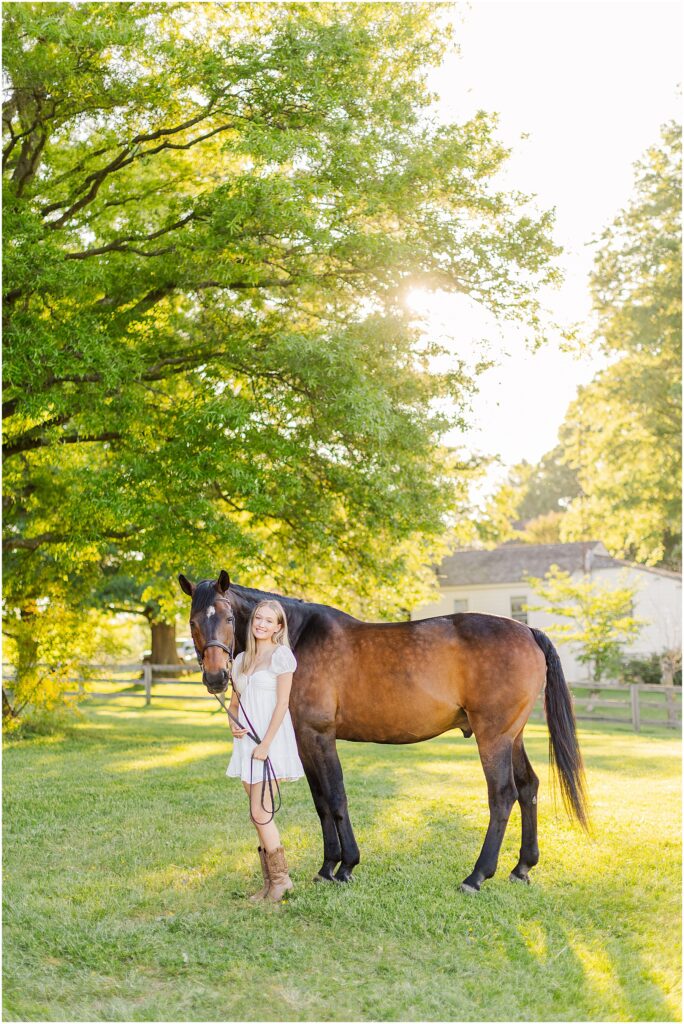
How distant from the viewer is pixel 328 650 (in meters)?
6.18

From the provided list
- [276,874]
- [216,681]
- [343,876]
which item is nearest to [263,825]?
[276,874]

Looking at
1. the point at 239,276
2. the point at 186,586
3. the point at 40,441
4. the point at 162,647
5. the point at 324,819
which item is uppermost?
the point at 239,276

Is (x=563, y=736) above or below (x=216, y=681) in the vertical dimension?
below

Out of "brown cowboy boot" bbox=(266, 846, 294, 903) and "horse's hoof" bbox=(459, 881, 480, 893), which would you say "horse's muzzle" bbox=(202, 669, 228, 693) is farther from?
"horse's hoof" bbox=(459, 881, 480, 893)

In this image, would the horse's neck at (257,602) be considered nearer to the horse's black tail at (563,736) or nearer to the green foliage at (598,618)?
the horse's black tail at (563,736)

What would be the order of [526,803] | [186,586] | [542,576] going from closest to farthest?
[186,586] → [526,803] → [542,576]

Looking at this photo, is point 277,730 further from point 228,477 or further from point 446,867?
point 228,477

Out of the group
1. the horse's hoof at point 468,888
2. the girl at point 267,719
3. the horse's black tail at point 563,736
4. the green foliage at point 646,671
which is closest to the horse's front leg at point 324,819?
the girl at point 267,719

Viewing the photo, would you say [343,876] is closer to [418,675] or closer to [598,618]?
[418,675]

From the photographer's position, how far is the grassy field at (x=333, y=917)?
4.26 m

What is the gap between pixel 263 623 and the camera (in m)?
5.63

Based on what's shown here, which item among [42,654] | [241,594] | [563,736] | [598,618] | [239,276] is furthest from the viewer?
[598,618]

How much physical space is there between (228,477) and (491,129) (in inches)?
283

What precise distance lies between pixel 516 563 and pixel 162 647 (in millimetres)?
14870
